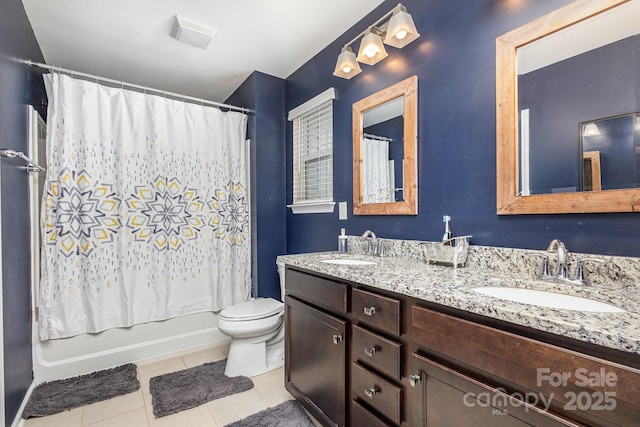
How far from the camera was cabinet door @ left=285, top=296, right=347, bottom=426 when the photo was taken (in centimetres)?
128

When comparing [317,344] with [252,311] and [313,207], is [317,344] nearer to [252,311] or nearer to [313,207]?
[252,311]

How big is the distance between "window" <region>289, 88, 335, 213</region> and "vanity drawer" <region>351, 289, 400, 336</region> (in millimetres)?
1068

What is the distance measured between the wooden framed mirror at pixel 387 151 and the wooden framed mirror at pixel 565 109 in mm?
441

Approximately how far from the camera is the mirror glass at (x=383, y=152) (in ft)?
5.49

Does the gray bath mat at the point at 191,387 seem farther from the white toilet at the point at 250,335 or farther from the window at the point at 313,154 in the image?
the window at the point at 313,154

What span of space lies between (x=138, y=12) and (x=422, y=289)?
2251mm

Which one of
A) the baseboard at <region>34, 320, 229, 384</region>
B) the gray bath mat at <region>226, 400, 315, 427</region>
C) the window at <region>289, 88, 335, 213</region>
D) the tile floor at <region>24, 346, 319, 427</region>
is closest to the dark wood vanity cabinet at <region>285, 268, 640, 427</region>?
the gray bath mat at <region>226, 400, 315, 427</region>

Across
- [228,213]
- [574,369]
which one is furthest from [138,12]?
[574,369]

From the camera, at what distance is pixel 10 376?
58.1 inches

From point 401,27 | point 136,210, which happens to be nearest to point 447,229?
point 401,27

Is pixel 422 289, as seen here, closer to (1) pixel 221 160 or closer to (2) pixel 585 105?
(2) pixel 585 105

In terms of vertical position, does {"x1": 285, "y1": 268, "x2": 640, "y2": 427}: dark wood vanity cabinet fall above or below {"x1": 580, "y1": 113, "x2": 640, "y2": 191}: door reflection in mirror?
below

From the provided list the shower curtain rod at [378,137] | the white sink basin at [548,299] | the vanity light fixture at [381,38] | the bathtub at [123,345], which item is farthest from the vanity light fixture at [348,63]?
the bathtub at [123,345]

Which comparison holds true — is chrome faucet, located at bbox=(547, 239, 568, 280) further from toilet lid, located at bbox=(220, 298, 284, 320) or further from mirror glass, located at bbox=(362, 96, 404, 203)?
toilet lid, located at bbox=(220, 298, 284, 320)
